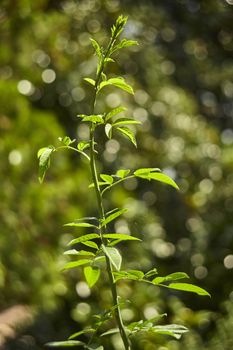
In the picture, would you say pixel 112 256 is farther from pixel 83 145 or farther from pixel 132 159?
pixel 132 159

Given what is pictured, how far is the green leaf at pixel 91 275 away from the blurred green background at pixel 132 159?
5.88 ft

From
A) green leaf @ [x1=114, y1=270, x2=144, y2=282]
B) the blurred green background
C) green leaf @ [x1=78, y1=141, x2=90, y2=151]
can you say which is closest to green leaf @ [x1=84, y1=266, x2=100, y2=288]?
green leaf @ [x1=114, y1=270, x2=144, y2=282]

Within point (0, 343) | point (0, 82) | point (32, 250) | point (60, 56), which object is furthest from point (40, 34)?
point (0, 343)

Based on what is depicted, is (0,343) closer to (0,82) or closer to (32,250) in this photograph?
(32,250)

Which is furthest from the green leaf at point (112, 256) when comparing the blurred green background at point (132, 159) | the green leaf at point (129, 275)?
the blurred green background at point (132, 159)

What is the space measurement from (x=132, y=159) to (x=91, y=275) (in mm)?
3418

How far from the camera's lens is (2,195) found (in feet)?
10.3

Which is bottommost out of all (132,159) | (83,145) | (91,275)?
(132,159)

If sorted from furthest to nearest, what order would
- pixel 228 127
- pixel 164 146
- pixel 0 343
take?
pixel 228 127 → pixel 164 146 → pixel 0 343

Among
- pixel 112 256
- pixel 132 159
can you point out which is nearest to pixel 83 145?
pixel 112 256

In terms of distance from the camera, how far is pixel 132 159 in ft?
14.5

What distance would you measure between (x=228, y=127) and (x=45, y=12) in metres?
2.22

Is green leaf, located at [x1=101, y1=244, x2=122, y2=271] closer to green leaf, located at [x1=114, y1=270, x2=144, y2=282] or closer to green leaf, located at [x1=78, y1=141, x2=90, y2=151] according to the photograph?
green leaf, located at [x1=114, y1=270, x2=144, y2=282]

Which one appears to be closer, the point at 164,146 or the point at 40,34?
the point at 40,34
